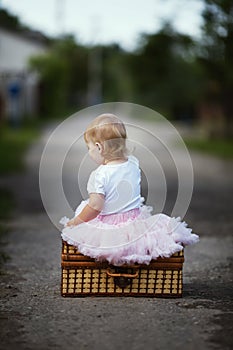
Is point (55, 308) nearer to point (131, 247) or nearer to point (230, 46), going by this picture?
point (131, 247)

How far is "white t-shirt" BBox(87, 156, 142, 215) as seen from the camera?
5.34 meters

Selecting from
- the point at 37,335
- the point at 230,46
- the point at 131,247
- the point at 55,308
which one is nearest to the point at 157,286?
the point at 131,247

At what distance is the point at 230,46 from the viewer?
24.5 m

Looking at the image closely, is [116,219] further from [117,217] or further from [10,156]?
[10,156]

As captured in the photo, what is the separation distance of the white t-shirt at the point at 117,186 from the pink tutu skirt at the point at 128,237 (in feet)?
0.19

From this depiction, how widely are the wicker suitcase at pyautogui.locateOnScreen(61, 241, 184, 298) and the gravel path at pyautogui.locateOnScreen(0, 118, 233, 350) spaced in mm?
66

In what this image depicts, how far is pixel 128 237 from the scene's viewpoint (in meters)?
5.30

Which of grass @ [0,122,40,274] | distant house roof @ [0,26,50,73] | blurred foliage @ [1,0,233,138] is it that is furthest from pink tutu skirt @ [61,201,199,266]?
distant house roof @ [0,26,50,73]

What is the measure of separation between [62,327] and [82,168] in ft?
5.65

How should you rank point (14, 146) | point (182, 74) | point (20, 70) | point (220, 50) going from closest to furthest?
point (14, 146) → point (220, 50) → point (182, 74) → point (20, 70)

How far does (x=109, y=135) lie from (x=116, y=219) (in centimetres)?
56

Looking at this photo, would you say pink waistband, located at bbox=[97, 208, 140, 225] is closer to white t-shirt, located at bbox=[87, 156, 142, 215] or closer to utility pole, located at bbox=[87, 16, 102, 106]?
white t-shirt, located at bbox=[87, 156, 142, 215]

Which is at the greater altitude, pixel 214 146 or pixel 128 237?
pixel 214 146

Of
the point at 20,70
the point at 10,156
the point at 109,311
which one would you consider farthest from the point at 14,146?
the point at 20,70
